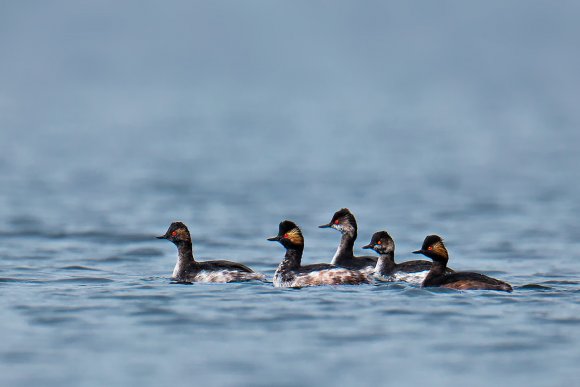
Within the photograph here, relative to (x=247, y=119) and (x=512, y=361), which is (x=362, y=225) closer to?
(x=512, y=361)

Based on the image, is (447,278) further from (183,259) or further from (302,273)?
(183,259)

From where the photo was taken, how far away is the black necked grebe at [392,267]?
21.6 metres

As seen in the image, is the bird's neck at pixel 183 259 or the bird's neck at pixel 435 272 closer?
the bird's neck at pixel 435 272

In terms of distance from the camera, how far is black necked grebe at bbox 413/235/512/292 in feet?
64.9

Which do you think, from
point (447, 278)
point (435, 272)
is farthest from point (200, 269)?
point (447, 278)

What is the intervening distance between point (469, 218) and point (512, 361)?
57.4 feet

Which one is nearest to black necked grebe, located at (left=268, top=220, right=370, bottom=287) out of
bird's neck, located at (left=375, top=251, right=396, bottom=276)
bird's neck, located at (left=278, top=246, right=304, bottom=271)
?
bird's neck, located at (left=278, top=246, right=304, bottom=271)

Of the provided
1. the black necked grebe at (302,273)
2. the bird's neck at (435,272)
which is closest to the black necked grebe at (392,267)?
the bird's neck at (435,272)

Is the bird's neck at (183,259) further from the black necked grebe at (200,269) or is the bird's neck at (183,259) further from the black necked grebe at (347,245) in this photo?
the black necked grebe at (347,245)

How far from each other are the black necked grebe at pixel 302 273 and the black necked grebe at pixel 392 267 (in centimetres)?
69

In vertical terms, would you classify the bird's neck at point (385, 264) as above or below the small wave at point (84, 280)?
above

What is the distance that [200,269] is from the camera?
70.5 feet

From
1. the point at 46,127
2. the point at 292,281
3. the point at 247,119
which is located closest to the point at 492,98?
the point at 247,119

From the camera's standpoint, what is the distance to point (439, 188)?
4075 centimetres
